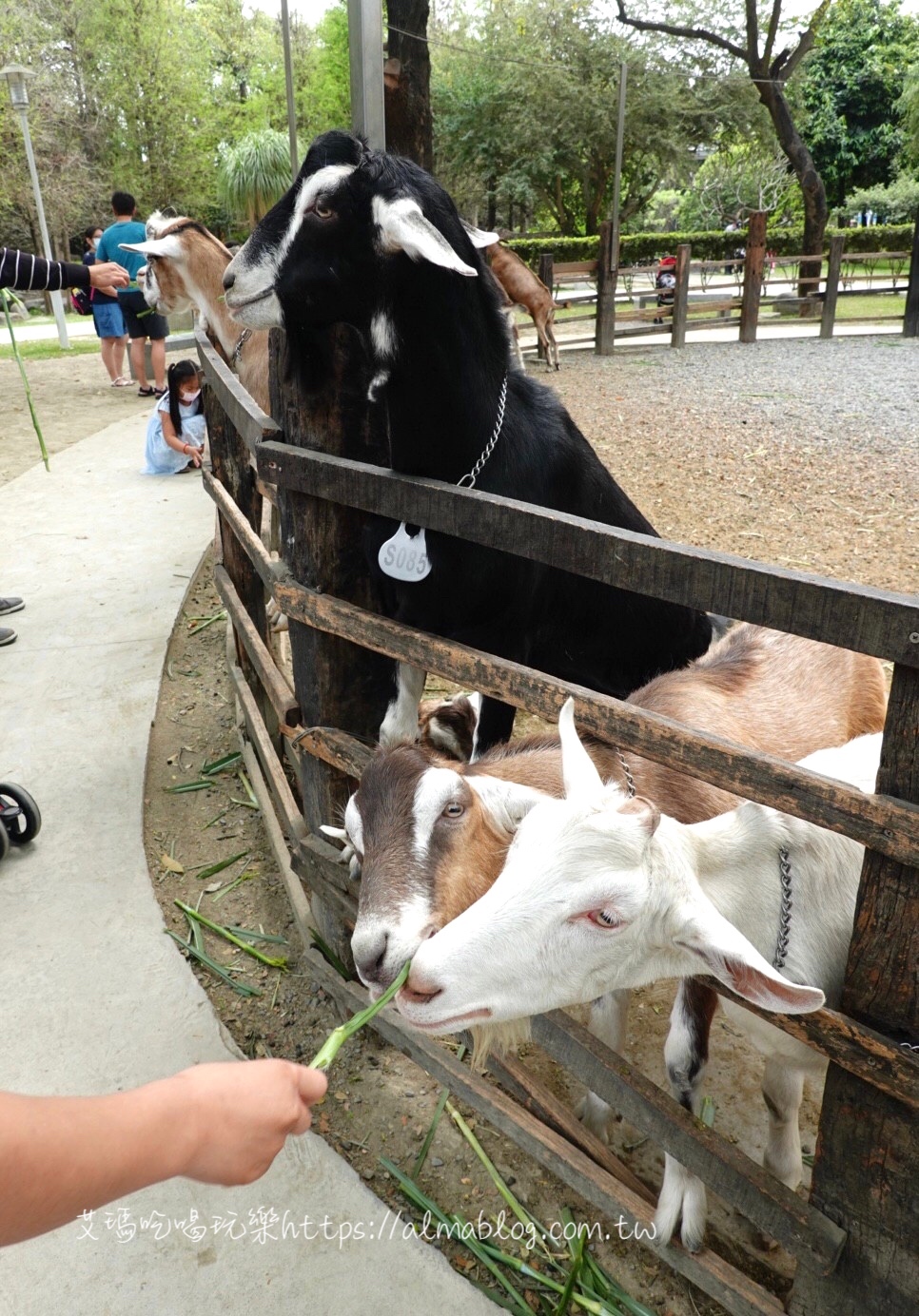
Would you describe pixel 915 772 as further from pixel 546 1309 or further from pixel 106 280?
pixel 106 280

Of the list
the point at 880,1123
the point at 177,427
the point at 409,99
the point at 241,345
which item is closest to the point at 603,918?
the point at 880,1123

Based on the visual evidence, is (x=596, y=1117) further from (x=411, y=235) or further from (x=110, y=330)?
(x=110, y=330)

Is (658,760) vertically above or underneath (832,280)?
underneath

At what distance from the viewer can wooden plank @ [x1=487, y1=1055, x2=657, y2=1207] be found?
2240 mm

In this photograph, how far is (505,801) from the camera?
1.97 metres

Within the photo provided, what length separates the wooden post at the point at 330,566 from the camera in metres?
2.41

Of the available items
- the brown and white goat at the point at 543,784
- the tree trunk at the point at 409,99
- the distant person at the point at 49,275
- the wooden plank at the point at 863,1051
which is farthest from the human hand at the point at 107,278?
the tree trunk at the point at 409,99

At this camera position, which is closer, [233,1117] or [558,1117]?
[233,1117]

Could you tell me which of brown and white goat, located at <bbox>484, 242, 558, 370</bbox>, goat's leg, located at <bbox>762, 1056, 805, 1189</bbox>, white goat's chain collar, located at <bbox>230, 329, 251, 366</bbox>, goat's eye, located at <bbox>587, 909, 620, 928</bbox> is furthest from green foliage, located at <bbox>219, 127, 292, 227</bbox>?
goat's eye, located at <bbox>587, 909, 620, 928</bbox>

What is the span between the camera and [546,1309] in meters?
2.05

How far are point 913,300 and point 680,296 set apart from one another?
4328 millimetres

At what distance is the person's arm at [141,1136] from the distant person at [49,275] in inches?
173

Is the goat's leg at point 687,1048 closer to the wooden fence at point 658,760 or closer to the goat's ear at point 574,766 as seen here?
the wooden fence at point 658,760

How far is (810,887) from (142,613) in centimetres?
462
